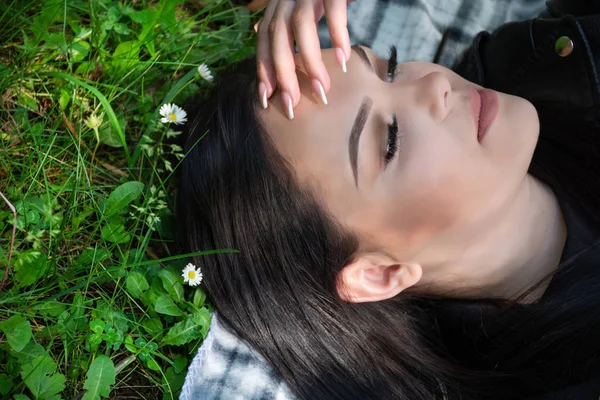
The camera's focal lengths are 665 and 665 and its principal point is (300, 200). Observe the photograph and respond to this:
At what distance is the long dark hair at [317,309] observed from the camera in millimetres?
2131

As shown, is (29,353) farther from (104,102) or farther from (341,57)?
(341,57)

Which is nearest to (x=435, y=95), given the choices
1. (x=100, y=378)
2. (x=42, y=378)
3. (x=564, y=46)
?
(x=564, y=46)

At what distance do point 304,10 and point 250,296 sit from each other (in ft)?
3.18

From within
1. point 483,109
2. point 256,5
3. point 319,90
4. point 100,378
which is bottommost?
point 100,378

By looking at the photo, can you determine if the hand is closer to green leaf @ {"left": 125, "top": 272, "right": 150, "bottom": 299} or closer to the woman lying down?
the woman lying down

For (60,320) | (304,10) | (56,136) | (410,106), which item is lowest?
(60,320)

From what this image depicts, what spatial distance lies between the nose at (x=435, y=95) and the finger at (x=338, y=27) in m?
0.24

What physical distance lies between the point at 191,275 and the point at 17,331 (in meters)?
0.58

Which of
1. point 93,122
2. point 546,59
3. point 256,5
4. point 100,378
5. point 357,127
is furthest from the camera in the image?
point 256,5

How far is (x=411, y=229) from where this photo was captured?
6.75ft

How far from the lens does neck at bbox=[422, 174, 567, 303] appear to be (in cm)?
222

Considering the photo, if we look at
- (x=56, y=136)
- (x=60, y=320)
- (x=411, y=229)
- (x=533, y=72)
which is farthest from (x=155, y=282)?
(x=533, y=72)

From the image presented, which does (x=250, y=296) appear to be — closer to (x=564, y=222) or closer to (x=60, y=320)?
(x=60, y=320)

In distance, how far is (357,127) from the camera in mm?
1967
